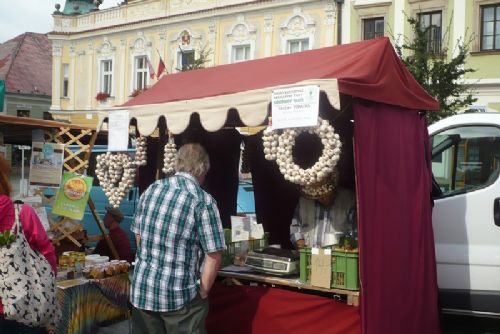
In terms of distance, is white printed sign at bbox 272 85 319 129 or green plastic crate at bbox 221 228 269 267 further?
green plastic crate at bbox 221 228 269 267

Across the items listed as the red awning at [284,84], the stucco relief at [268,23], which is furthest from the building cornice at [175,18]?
the red awning at [284,84]

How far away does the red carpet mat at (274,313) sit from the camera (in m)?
3.90

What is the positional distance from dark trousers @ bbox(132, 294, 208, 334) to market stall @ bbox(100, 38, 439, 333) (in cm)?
107

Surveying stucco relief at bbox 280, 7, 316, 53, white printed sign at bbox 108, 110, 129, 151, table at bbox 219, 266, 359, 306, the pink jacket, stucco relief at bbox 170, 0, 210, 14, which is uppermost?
stucco relief at bbox 170, 0, 210, 14

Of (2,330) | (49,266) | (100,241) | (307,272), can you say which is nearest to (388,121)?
(307,272)

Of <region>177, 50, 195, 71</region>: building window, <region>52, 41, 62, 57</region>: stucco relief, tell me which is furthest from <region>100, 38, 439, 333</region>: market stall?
<region>52, 41, 62, 57</region>: stucco relief

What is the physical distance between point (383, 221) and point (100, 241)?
11.7ft

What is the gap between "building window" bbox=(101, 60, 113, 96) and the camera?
1004 inches

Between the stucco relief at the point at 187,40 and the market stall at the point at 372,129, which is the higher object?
the stucco relief at the point at 187,40

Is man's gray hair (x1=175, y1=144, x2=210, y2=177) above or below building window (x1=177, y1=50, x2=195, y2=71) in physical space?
below

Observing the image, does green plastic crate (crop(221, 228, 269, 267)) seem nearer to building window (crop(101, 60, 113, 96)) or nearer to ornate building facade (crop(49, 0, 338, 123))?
ornate building facade (crop(49, 0, 338, 123))

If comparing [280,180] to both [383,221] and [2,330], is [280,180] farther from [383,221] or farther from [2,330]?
[2,330]

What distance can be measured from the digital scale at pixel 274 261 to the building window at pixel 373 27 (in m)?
15.0

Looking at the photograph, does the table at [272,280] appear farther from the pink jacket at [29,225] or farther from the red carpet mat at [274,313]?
the pink jacket at [29,225]
